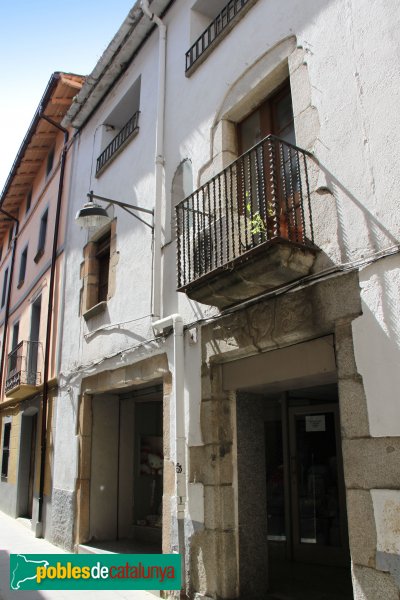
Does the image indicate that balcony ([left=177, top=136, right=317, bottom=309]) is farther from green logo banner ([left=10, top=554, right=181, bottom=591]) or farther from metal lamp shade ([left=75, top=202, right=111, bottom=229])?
green logo banner ([left=10, top=554, right=181, bottom=591])

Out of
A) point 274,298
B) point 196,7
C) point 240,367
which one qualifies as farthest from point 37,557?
point 196,7

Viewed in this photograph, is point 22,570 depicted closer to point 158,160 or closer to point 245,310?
point 245,310

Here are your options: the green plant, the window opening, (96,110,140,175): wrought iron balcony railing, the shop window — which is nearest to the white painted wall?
(96,110,140,175): wrought iron balcony railing

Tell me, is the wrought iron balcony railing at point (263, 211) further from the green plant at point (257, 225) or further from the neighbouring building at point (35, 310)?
the neighbouring building at point (35, 310)

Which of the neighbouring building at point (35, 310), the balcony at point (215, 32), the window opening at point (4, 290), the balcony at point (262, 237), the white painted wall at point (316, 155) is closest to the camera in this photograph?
the white painted wall at point (316, 155)

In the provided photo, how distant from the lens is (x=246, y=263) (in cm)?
464

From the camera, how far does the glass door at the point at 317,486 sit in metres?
6.64

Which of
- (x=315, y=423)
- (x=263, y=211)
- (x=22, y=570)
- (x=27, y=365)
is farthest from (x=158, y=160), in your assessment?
(x=27, y=365)

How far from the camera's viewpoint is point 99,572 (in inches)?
265

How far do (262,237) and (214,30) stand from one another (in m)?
3.81

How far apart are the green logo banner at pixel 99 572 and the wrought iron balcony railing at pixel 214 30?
20.2ft

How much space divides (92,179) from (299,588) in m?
7.57

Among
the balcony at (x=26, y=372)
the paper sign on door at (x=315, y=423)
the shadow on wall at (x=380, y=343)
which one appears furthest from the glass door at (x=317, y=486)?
the balcony at (x=26, y=372)

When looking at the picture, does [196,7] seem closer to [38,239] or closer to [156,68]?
[156,68]
